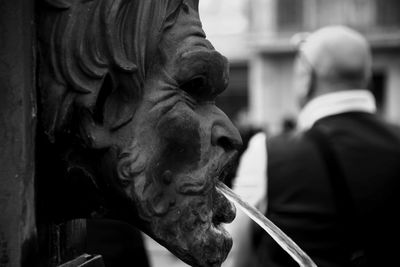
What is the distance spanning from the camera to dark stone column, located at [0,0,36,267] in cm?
85

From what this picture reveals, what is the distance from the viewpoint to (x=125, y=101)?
35.6 inches

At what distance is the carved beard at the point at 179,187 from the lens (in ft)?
2.93

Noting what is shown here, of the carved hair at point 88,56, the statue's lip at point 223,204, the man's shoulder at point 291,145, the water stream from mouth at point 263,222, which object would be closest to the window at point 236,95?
the man's shoulder at point 291,145

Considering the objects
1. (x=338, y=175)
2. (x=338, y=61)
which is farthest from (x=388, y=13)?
(x=338, y=175)

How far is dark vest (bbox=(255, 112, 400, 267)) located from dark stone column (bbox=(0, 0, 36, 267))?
1.50m

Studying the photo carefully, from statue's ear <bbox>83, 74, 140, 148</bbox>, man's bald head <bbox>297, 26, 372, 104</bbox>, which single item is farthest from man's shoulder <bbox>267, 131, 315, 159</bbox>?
statue's ear <bbox>83, 74, 140, 148</bbox>

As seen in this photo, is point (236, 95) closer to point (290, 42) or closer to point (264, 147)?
point (290, 42)

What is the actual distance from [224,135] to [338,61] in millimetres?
1592

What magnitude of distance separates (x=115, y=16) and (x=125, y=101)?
12cm

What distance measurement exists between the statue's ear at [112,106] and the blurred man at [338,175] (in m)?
1.43

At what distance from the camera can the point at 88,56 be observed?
881 mm

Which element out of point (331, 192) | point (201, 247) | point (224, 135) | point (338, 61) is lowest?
point (331, 192)

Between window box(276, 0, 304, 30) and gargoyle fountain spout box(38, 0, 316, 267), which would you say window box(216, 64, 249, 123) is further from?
gargoyle fountain spout box(38, 0, 316, 267)

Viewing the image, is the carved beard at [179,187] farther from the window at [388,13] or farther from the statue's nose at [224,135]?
the window at [388,13]
